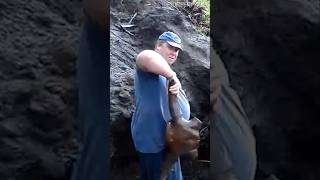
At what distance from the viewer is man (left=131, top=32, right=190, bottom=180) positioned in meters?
3.66

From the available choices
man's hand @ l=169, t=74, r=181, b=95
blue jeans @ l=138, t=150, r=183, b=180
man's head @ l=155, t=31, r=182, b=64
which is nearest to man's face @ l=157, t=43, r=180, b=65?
man's head @ l=155, t=31, r=182, b=64

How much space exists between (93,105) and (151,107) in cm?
119

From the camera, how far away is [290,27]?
2.38 metres

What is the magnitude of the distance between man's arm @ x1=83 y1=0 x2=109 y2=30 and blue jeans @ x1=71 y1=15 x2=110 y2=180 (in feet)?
0.09

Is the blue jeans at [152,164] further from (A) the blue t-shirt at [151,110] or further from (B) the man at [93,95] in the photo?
(B) the man at [93,95]

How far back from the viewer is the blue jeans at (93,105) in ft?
8.15

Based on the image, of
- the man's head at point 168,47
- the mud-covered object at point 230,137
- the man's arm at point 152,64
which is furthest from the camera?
the man's head at point 168,47

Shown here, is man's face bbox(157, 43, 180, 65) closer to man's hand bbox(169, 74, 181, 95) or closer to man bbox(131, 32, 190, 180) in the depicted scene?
man bbox(131, 32, 190, 180)

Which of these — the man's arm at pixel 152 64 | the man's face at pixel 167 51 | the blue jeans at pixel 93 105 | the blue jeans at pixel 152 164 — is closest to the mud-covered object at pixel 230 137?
the blue jeans at pixel 93 105

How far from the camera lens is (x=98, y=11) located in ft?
8.27

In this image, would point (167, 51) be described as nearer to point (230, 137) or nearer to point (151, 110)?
point (151, 110)

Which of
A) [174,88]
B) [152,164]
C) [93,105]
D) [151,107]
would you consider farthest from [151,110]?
[93,105]

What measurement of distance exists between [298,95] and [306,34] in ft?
0.68

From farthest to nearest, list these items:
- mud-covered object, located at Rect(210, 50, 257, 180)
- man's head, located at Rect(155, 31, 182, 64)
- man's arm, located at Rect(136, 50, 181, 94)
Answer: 1. man's head, located at Rect(155, 31, 182, 64)
2. man's arm, located at Rect(136, 50, 181, 94)
3. mud-covered object, located at Rect(210, 50, 257, 180)
